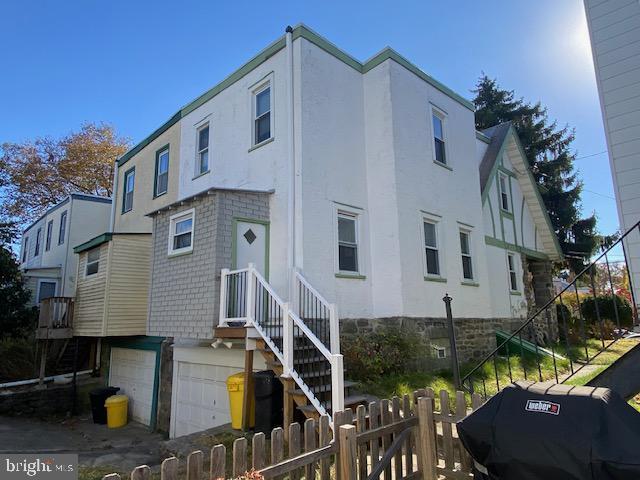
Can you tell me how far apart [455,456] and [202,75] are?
39.7 feet

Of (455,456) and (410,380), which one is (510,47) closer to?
(410,380)

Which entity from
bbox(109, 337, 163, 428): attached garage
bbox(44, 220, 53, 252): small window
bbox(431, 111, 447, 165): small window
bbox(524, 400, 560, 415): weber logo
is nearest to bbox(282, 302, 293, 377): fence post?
bbox(524, 400, 560, 415): weber logo

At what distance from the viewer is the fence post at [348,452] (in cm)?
358

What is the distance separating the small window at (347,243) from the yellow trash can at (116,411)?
773 cm

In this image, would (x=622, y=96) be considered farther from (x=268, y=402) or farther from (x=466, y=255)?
(x=268, y=402)

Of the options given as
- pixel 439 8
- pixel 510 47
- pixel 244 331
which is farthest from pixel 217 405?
pixel 510 47

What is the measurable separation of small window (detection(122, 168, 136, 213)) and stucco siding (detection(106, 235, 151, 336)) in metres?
3.96

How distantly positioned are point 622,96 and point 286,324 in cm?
604

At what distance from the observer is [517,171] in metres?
16.6

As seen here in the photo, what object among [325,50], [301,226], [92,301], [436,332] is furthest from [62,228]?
[436,332]

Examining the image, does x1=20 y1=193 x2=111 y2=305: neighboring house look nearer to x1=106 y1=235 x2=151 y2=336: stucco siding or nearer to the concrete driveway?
the concrete driveway

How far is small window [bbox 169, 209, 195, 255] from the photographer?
938cm

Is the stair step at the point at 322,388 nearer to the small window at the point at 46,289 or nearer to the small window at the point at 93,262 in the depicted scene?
the small window at the point at 93,262

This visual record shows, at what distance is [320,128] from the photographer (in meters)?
9.69
